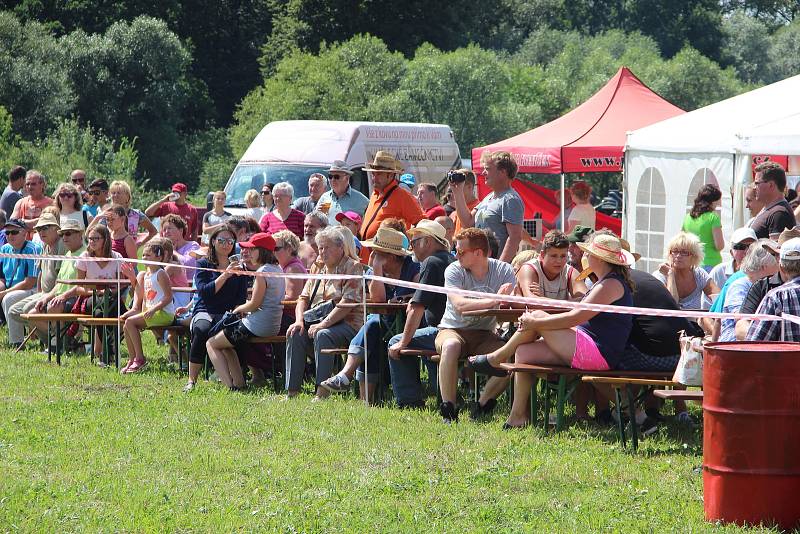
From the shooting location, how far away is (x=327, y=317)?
10.2 meters

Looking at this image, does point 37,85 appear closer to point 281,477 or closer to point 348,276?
point 348,276

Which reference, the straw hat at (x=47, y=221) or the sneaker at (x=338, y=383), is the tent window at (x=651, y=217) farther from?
the straw hat at (x=47, y=221)

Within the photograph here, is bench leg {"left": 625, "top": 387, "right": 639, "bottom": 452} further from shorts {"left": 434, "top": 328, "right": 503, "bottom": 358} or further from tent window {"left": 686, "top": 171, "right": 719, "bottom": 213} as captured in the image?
tent window {"left": 686, "top": 171, "right": 719, "bottom": 213}

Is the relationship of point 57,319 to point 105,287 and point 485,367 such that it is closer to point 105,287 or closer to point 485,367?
point 105,287

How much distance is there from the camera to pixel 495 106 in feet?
138

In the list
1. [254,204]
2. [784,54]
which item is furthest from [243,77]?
Answer: [254,204]

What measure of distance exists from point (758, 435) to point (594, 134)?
13.3m

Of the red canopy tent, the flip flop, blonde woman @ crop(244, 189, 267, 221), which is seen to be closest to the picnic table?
the flip flop

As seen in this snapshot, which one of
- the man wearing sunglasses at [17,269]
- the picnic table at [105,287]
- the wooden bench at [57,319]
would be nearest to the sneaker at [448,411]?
the picnic table at [105,287]

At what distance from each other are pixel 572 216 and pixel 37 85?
29611 mm

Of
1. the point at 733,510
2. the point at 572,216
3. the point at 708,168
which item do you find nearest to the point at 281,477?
the point at 733,510

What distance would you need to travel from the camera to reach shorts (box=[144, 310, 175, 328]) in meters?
11.7

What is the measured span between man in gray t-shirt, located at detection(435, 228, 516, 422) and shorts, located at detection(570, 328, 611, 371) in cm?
90

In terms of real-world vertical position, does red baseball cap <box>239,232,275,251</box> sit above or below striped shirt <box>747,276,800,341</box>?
above
